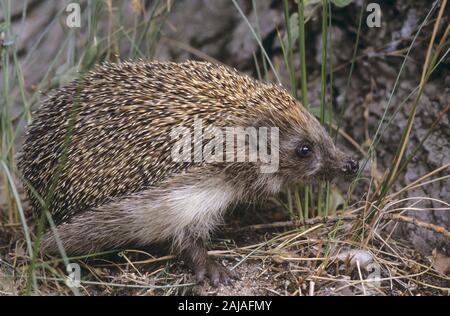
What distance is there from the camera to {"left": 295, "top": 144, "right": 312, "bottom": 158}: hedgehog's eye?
14.3 feet

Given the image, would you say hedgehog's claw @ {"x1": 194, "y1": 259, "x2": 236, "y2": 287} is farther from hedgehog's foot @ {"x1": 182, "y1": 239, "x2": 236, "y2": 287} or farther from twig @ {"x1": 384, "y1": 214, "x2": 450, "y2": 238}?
twig @ {"x1": 384, "y1": 214, "x2": 450, "y2": 238}

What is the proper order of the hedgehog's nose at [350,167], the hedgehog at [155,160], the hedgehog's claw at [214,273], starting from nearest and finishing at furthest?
the hedgehog's claw at [214,273], the hedgehog at [155,160], the hedgehog's nose at [350,167]

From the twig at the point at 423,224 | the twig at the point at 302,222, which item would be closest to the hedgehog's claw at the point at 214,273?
the twig at the point at 302,222

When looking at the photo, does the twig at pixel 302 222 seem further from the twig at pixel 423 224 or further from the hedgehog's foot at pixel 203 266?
the hedgehog's foot at pixel 203 266

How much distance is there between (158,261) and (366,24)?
255 cm

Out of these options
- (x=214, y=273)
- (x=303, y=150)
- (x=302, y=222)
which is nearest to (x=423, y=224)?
(x=302, y=222)

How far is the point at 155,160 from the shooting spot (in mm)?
4043

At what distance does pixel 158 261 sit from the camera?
4.22 meters

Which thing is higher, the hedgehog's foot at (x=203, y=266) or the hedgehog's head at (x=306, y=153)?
the hedgehog's head at (x=306, y=153)

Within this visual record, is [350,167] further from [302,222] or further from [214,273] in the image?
[214,273]

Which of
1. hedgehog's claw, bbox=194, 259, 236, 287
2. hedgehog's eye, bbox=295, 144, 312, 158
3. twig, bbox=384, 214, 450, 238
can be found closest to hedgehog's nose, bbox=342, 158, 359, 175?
hedgehog's eye, bbox=295, 144, 312, 158

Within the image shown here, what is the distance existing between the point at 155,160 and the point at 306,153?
3.38ft

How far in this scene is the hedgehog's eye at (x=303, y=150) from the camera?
435 centimetres

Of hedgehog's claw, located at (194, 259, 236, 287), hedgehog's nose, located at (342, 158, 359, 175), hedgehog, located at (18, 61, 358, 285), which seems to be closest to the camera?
hedgehog's claw, located at (194, 259, 236, 287)
